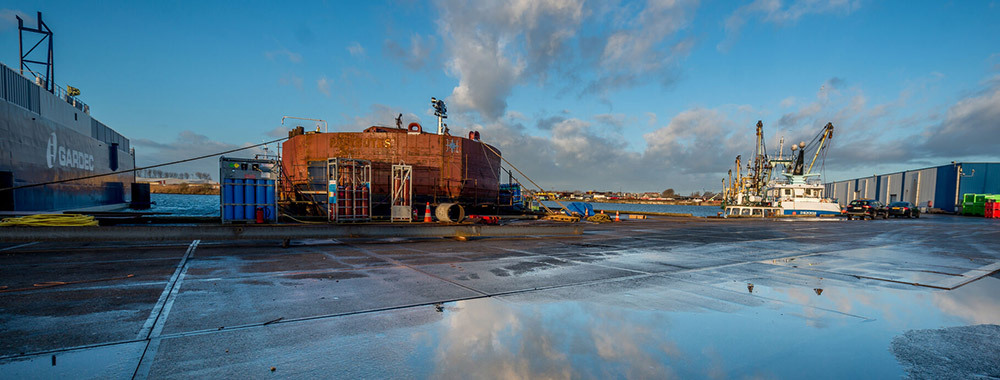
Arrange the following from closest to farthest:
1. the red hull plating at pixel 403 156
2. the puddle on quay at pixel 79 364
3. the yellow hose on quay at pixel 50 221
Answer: the puddle on quay at pixel 79 364 < the yellow hose on quay at pixel 50 221 < the red hull plating at pixel 403 156

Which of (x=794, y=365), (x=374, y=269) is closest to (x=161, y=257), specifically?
(x=374, y=269)

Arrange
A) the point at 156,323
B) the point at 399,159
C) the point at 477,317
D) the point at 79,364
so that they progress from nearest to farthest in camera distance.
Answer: the point at 79,364 < the point at 156,323 < the point at 477,317 < the point at 399,159

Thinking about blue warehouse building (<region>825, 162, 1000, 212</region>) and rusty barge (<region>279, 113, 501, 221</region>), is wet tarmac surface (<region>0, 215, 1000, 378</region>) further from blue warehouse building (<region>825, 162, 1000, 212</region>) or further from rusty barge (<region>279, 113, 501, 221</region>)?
blue warehouse building (<region>825, 162, 1000, 212</region>)

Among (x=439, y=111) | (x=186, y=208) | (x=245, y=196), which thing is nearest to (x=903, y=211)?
(x=439, y=111)

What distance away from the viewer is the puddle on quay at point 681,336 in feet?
9.75

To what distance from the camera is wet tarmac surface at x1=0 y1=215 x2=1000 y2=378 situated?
2990 millimetres

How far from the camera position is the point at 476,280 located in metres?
6.15

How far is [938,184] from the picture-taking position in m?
55.2

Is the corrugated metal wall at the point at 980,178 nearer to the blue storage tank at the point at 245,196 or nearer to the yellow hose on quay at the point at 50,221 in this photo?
the blue storage tank at the point at 245,196

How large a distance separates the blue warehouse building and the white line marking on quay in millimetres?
70812

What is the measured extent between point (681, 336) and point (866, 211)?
42.2 m

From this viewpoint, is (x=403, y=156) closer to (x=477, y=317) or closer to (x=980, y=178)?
(x=477, y=317)

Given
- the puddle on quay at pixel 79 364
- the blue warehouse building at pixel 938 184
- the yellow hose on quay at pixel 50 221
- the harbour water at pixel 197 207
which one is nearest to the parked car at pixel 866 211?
the harbour water at pixel 197 207

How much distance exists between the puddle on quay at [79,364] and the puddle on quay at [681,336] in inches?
81.1
